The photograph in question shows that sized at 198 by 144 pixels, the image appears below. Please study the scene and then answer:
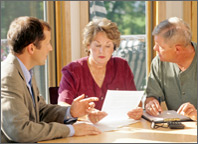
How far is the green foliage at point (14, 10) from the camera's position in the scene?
3.22 meters

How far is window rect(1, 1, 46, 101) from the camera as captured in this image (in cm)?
323

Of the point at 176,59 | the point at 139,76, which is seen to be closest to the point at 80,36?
the point at 139,76

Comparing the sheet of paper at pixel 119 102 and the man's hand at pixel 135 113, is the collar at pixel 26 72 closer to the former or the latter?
the sheet of paper at pixel 119 102

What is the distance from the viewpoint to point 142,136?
1896 millimetres

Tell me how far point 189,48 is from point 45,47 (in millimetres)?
1200

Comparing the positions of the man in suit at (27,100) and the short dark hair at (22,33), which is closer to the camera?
the man in suit at (27,100)

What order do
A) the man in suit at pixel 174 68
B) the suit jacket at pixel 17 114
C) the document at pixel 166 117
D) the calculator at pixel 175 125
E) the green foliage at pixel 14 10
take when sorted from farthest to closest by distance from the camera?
1. the green foliage at pixel 14 10
2. the man in suit at pixel 174 68
3. the document at pixel 166 117
4. the calculator at pixel 175 125
5. the suit jacket at pixel 17 114

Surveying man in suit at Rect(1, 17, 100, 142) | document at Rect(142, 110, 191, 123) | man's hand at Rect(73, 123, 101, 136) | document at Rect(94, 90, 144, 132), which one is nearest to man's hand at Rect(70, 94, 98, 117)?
man in suit at Rect(1, 17, 100, 142)

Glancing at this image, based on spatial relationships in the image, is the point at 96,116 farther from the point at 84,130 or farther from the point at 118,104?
the point at 84,130

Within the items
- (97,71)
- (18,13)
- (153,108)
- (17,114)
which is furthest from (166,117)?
(18,13)

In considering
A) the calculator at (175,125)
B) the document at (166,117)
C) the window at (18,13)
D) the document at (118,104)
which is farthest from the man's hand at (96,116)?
the window at (18,13)

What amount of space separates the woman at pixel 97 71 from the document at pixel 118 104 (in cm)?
56

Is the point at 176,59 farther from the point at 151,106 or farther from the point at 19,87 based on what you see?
the point at 19,87

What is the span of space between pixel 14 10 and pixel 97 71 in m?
1.07
